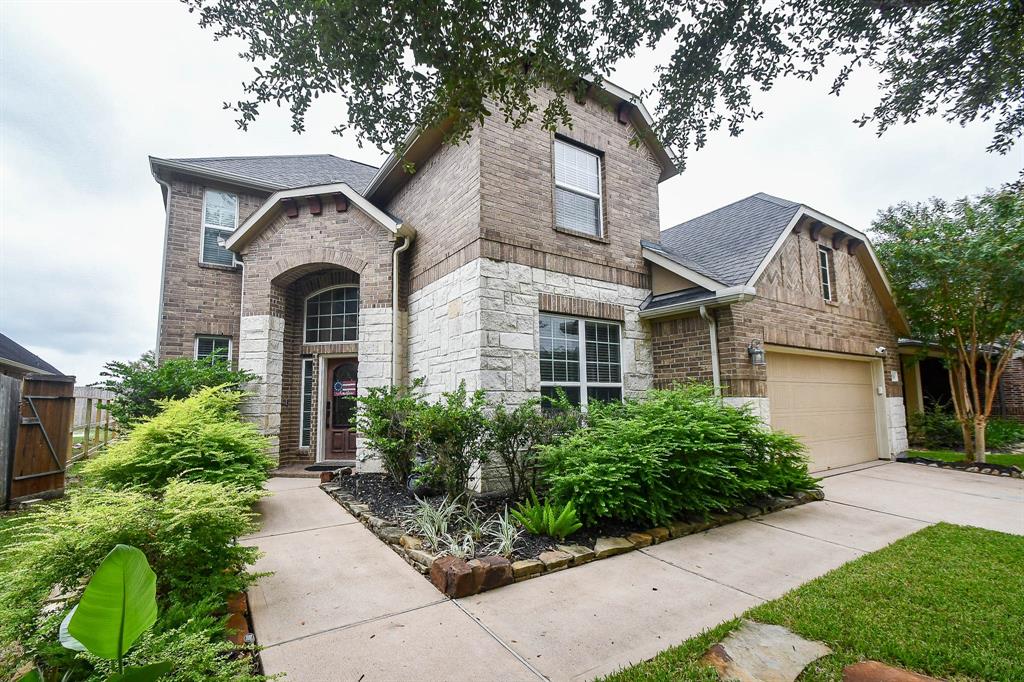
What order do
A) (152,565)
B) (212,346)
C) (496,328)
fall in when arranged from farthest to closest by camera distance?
(212,346), (496,328), (152,565)

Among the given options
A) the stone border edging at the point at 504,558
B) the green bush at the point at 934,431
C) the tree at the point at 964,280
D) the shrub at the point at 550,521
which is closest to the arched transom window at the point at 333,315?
the stone border edging at the point at 504,558

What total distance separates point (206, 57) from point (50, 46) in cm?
156

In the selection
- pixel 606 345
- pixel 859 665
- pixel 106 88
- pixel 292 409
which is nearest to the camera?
pixel 859 665

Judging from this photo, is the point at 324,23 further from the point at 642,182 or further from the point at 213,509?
the point at 642,182

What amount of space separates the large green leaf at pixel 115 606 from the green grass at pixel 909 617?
229 centimetres

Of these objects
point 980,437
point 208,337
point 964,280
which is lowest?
point 980,437

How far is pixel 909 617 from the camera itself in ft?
9.96

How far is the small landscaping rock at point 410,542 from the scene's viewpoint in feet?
14.3

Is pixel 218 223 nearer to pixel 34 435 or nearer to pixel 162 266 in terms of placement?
pixel 162 266

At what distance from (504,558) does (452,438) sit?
1.70 meters

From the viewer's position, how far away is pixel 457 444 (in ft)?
17.3

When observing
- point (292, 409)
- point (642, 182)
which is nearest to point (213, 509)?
point (292, 409)

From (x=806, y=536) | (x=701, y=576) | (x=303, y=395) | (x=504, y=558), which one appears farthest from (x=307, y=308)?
(x=806, y=536)

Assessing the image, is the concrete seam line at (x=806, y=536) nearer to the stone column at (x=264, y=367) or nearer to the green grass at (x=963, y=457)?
the green grass at (x=963, y=457)
